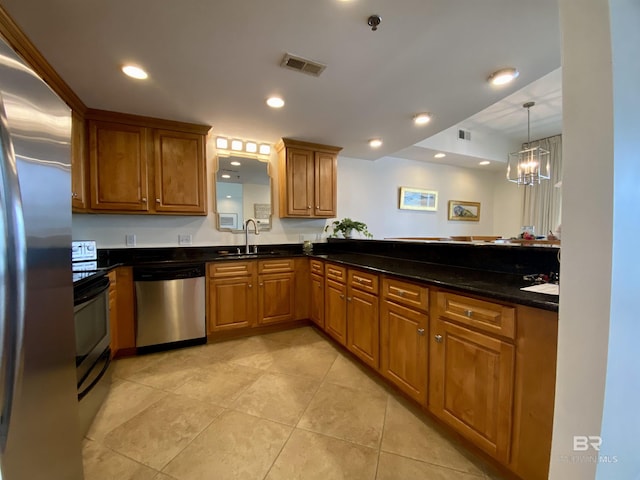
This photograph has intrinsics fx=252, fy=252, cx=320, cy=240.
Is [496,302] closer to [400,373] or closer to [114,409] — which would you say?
[400,373]

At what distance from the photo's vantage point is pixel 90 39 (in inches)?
60.6

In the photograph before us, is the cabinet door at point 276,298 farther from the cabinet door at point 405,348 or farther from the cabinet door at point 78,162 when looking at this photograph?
the cabinet door at point 78,162

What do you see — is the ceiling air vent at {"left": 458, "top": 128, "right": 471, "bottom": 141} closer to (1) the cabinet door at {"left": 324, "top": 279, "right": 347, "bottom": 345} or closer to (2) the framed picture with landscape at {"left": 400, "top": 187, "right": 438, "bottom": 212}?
(2) the framed picture with landscape at {"left": 400, "top": 187, "right": 438, "bottom": 212}

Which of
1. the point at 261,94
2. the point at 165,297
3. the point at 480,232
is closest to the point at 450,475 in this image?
the point at 165,297

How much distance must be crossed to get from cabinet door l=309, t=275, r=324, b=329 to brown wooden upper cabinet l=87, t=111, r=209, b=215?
1531 mm

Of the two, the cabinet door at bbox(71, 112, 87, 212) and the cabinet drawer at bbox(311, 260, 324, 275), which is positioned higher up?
the cabinet door at bbox(71, 112, 87, 212)

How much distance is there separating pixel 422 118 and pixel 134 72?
2.57 m

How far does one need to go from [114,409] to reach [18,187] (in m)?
1.81

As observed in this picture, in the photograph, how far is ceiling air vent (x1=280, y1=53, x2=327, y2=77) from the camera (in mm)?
1708

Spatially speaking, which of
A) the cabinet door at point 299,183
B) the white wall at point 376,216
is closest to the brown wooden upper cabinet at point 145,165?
the white wall at point 376,216

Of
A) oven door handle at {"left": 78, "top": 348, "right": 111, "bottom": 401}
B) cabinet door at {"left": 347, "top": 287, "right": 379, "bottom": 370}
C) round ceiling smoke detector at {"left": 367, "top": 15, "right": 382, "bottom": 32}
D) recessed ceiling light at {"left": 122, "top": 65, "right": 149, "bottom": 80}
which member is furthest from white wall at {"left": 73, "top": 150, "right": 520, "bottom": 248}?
round ceiling smoke detector at {"left": 367, "top": 15, "right": 382, "bottom": 32}

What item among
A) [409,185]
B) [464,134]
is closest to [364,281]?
[409,185]

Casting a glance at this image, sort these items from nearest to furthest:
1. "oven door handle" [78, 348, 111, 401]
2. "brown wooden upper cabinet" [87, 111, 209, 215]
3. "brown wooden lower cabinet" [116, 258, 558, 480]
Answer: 1. "brown wooden lower cabinet" [116, 258, 558, 480]
2. "oven door handle" [78, 348, 111, 401]
3. "brown wooden upper cabinet" [87, 111, 209, 215]

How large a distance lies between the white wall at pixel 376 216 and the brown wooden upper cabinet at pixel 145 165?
1.11ft
